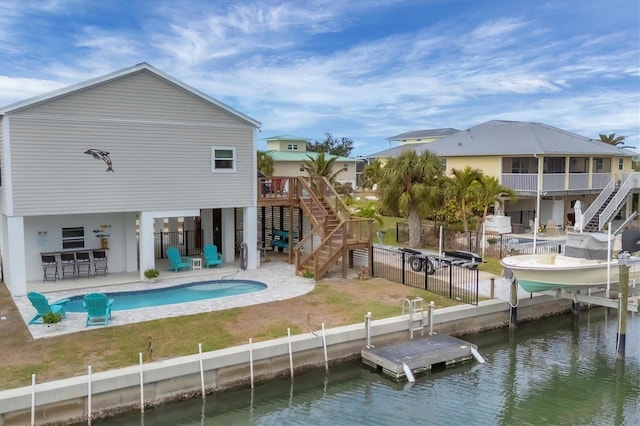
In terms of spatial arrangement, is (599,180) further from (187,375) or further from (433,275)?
(187,375)

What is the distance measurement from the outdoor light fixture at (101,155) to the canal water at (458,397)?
33.5ft

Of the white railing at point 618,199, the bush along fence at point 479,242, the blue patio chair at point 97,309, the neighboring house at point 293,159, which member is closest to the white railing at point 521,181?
the bush along fence at point 479,242

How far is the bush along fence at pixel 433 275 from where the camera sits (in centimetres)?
1752

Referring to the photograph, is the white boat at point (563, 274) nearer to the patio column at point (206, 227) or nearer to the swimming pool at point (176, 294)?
the swimming pool at point (176, 294)

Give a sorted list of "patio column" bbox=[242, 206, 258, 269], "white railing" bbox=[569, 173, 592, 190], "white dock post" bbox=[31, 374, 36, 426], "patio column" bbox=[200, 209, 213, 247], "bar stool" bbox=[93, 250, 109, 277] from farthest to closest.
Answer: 1. "white railing" bbox=[569, 173, 592, 190]
2. "patio column" bbox=[200, 209, 213, 247]
3. "patio column" bbox=[242, 206, 258, 269]
4. "bar stool" bbox=[93, 250, 109, 277]
5. "white dock post" bbox=[31, 374, 36, 426]

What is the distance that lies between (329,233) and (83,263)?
9.20 meters

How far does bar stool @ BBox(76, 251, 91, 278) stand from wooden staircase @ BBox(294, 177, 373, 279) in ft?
24.9

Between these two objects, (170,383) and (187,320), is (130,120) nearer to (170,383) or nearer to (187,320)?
(187,320)

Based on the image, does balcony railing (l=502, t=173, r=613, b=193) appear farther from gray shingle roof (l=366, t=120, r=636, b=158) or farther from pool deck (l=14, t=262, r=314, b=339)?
pool deck (l=14, t=262, r=314, b=339)

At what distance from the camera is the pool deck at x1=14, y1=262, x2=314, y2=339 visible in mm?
14125

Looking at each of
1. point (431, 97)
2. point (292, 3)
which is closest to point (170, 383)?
point (292, 3)

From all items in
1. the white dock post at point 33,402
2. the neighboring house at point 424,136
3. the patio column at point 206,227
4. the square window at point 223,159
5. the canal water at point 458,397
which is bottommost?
the canal water at point 458,397

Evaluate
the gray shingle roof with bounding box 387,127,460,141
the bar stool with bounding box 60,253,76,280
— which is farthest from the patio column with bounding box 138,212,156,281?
the gray shingle roof with bounding box 387,127,460,141

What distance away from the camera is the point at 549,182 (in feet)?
104
